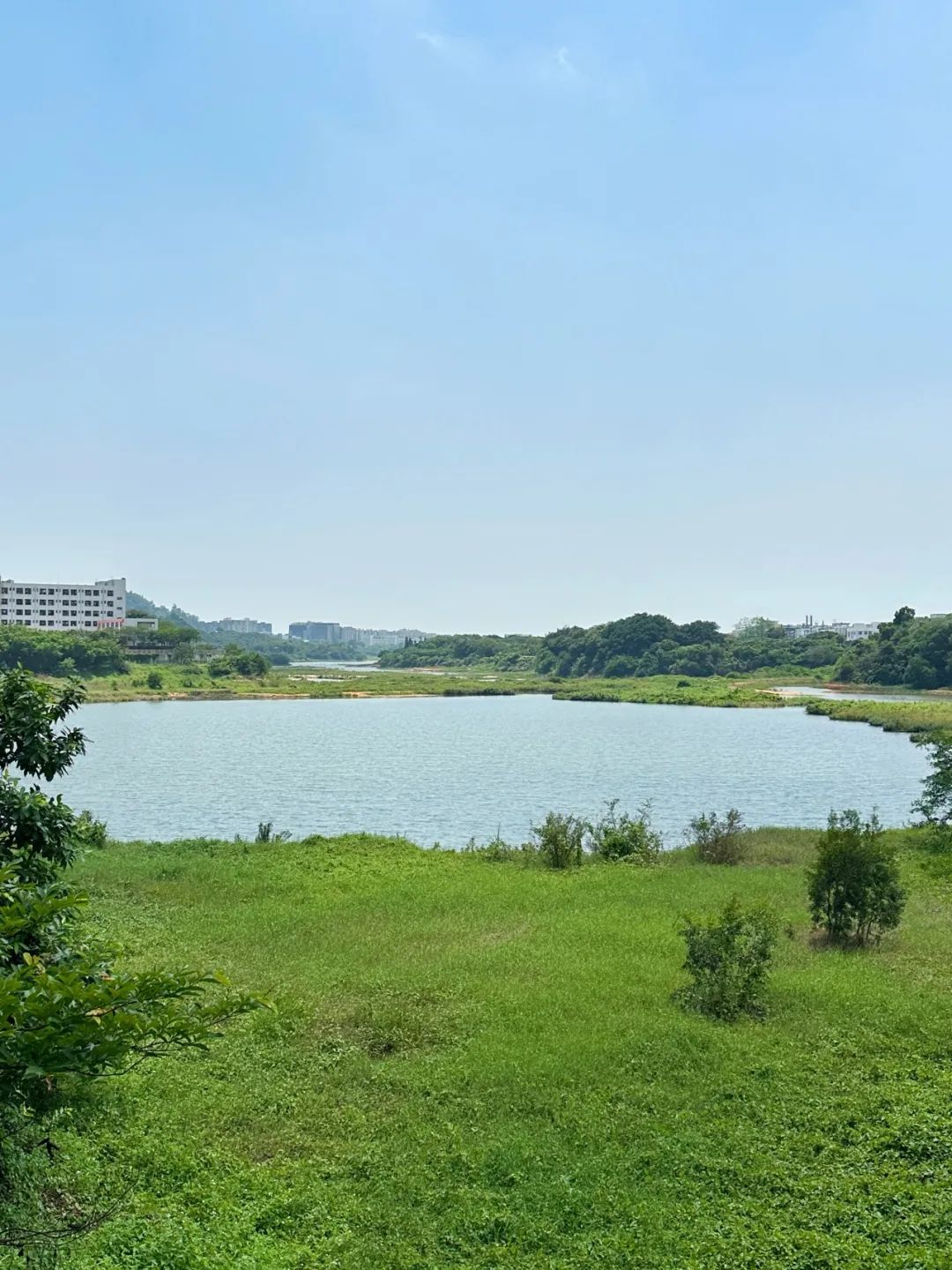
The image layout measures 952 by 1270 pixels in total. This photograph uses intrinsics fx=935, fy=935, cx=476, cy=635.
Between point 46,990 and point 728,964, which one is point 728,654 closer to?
point 728,964

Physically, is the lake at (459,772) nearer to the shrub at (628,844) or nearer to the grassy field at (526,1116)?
the shrub at (628,844)

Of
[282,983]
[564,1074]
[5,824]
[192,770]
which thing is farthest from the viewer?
[192,770]

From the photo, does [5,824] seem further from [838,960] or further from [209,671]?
[209,671]

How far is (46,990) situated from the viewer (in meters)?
3.61

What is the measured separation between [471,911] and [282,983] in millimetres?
5023

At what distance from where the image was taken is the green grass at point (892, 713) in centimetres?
6191

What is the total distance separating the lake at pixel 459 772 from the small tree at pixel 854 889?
38.5 ft

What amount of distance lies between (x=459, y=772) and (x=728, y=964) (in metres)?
30.2

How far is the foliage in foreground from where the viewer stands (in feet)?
11.5

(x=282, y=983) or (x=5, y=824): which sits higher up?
(x=5, y=824)

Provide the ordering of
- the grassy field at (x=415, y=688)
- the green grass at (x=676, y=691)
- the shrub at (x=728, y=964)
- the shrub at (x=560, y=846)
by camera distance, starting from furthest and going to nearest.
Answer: the grassy field at (x=415, y=688), the green grass at (x=676, y=691), the shrub at (x=560, y=846), the shrub at (x=728, y=964)

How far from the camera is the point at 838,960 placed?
516 inches

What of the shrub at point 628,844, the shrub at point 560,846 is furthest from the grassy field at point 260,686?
the shrub at point 560,846

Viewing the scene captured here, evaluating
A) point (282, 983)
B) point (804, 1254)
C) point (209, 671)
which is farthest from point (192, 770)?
point (209, 671)
